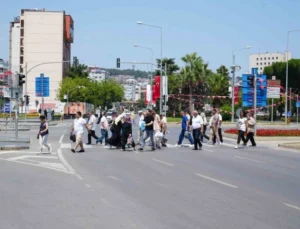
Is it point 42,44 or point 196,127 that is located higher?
point 42,44

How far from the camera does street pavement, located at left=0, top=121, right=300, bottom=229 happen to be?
9234 millimetres

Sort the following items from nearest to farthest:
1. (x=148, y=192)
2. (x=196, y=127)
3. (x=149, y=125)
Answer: (x=148, y=192) → (x=149, y=125) → (x=196, y=127)

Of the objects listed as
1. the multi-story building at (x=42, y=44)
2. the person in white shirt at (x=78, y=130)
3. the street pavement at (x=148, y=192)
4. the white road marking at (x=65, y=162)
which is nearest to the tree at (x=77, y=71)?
the multi-story building at (x=42, y=44)

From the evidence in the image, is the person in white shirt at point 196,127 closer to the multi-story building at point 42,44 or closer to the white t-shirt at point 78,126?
the white t-shirt at point 78,126

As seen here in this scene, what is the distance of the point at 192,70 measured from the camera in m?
83.0

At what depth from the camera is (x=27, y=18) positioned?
395 ft

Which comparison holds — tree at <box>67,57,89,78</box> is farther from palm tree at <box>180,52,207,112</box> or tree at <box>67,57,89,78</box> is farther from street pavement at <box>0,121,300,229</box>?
street pavement at <box>0,121,300,229</box>

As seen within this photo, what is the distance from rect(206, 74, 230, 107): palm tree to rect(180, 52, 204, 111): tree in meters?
1.77

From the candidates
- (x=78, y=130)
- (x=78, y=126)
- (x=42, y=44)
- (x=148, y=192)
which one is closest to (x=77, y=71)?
(x=42, y=44)

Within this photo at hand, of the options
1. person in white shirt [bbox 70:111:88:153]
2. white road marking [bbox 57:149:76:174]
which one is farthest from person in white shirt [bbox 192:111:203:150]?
white road marking [bbox 57:149:76:174]

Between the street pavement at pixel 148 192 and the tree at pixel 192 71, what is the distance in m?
60.5

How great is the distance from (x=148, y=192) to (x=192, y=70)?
71.2 m

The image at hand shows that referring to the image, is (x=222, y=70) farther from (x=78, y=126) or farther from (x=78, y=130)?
(x=78, y=130)

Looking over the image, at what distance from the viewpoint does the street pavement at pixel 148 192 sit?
30.3 ft
